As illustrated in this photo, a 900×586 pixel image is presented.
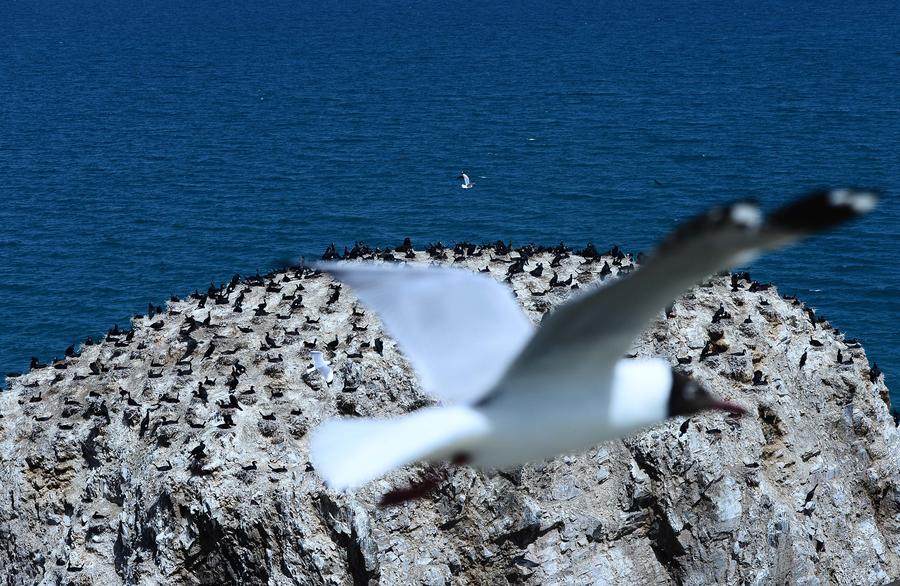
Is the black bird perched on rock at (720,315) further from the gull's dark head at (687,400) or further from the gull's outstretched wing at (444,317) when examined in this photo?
the gull's dark head at (687,400)

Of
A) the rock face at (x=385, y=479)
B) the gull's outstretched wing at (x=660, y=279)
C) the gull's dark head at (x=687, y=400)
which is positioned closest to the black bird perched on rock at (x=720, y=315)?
the rock face at (x=385, y=479)

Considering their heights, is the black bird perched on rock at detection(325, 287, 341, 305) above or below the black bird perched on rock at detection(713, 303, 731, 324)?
above

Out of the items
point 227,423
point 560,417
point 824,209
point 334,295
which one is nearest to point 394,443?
point 560,417

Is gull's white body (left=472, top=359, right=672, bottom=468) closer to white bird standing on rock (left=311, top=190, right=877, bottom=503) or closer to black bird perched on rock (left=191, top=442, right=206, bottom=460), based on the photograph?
white bird standing on rock (left=311, top=190, right=877, bottom=503)

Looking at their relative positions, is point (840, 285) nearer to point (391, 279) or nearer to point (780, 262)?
point (780, 262)

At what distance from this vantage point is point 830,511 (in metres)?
47.6

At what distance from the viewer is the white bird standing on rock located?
36.4ft

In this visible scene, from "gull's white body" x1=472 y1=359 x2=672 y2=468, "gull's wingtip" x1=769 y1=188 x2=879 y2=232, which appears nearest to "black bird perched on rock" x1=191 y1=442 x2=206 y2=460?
"gull's white body" x1=472 y1=359 x2=672 y2=468

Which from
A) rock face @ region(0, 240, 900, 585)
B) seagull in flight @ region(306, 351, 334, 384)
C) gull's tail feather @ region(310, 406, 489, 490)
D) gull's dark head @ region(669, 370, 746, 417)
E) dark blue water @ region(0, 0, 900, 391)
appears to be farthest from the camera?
dark blue water @ region(0, 0, 900, 391)

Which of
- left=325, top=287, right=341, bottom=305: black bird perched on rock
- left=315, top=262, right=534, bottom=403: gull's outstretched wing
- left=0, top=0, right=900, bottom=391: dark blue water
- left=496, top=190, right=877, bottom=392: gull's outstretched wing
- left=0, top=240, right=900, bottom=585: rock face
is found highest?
left=0, top=0, right=900, bottom=391: dark blue water

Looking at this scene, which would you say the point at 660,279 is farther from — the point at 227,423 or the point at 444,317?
the point at 227,423

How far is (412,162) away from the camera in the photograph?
125 m

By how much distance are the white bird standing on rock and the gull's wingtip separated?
332mm

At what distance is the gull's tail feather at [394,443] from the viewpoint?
38.9ft
